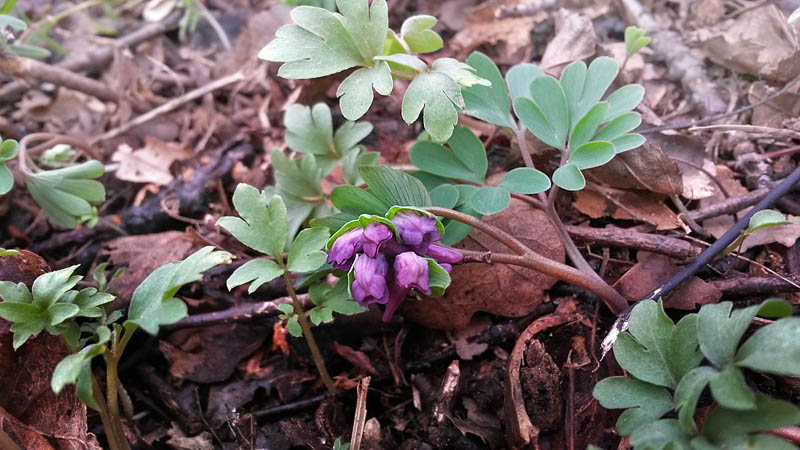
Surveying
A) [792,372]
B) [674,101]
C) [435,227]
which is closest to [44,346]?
[435,227]

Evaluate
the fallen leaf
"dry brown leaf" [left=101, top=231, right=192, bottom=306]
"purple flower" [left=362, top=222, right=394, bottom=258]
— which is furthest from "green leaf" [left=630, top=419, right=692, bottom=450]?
"dry brown leaf" [left=101, top=231, right=192, bottom=306]

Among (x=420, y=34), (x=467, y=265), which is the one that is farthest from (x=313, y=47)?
(x=467, y=265)

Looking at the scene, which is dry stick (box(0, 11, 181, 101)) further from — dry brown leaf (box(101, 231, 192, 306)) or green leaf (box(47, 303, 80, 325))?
green leaf (box(47, 303, 80, 325))

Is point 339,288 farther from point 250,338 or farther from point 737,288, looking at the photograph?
point 737,288

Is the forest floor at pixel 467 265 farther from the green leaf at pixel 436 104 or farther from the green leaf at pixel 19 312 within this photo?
the green leaf at pixel 436 104

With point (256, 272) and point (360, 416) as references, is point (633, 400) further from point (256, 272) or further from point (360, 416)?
point (256, 272)
